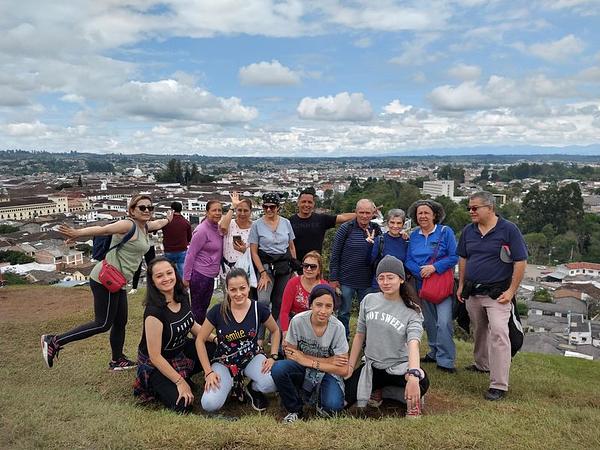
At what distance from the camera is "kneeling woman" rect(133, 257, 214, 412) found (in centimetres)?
351

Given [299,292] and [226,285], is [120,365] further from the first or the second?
[299,292]

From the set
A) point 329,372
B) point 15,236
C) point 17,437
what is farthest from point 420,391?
point 15,236

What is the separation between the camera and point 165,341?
3.60 m

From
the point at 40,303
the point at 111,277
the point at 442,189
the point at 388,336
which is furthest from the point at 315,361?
the point at 442,189

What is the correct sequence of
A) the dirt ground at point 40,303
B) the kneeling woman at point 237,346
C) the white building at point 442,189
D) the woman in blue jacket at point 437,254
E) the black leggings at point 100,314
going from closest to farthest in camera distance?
the kneeling woman at point 237,346 < the black leggings at point 100,314 < the woman in blue jacket at point 437,254 < the dirt ground at point 40,303 < the white building at point 442,189

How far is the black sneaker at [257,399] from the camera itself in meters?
3.69

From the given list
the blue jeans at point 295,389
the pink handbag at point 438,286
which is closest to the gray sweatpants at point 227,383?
the blue jeans at point 295,389

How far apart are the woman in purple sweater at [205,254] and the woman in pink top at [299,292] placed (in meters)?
1.01

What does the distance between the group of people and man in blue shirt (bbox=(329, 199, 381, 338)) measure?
0.01m

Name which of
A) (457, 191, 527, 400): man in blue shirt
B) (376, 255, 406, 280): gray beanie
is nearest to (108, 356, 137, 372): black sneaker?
(376, 255, 406, 280): gray beanie

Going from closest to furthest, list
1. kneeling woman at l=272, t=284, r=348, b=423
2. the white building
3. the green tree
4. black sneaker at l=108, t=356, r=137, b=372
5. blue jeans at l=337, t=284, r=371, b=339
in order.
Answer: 1. kneeling woman at l=272, t=284, r=348, b=423
2. black sneaker at l=108, t=356, r=137, b=372
3. blue jeans at l=337, t=284, r=371, b=339
4. the green tree
5. the white building

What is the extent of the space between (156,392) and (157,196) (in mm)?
66647

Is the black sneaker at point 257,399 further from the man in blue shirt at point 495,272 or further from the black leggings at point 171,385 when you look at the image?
the man in blue shirt at point 495,272

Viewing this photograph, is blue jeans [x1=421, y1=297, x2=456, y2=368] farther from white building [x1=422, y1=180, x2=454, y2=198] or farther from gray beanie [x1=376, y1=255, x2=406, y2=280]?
white building [x1=422, y1=180, x2=454, y2=198]
